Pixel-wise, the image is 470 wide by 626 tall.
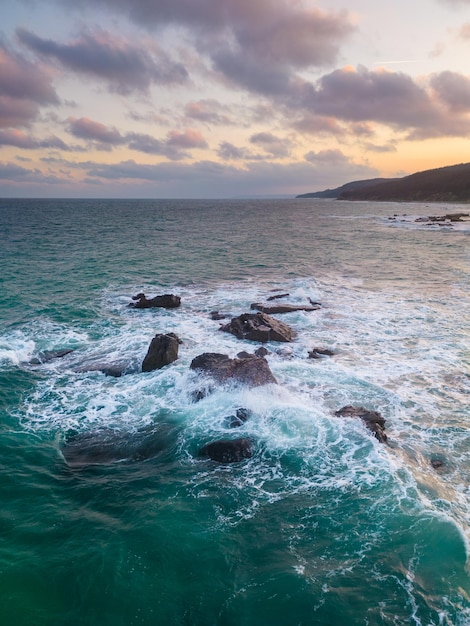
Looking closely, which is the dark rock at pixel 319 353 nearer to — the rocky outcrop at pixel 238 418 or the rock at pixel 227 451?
the rocky outcrop at pixel 238 418

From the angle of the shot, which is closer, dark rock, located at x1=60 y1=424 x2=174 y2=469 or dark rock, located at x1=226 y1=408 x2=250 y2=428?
dark rock, located at x1=60 y1=424 x2=174 y2=469

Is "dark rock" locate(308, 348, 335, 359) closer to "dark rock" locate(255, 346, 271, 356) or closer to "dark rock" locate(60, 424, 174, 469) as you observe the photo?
"dark rock" locate(255, 346, 271, 356)

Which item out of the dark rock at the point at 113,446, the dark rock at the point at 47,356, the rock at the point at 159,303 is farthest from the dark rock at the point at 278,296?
the dark rock at the point at 113,446

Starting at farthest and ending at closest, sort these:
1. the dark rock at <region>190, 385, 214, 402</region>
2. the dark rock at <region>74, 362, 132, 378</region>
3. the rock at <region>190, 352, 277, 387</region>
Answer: the dark rock at <region>74, 362, 132, 378</region>, the rock at <region>190, 352, 277, 387</region>, the dark rock at <region>190, 385, 214, 402</region>

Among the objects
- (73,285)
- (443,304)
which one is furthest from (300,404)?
(73,285)

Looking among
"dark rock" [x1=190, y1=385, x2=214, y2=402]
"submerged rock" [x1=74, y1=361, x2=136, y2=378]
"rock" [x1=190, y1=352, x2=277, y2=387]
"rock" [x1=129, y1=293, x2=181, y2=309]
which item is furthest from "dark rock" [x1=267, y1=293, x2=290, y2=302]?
"dark rock" [x1=190, y1=385, x2=214, y2=402]

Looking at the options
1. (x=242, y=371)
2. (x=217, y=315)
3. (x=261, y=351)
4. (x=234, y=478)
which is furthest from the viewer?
(x=217, y=315)

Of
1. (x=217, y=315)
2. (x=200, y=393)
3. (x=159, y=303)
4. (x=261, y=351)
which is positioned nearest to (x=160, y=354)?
(x=200, y=393)

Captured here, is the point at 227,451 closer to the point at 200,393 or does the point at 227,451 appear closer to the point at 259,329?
the point at 200,393
